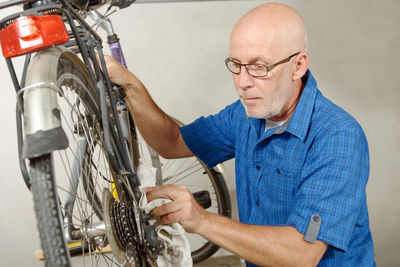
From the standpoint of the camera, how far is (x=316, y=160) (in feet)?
3.07

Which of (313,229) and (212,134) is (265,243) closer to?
(313,229)

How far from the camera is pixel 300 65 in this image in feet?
3.30

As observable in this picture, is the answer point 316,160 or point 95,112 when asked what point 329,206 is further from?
point 95,112

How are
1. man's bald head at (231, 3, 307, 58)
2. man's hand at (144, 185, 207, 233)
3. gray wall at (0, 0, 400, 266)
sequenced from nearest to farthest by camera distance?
man's hand at (144, 185, 207, 233) < man's bald head at (231, 3, 307, 58) < gray wall at (0, 0, 400, 266)

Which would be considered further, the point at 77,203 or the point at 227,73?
the point at 227,73

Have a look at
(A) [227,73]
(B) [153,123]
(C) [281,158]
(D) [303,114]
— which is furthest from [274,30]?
(A) [227,73]

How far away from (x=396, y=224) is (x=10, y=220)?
1.86 meters

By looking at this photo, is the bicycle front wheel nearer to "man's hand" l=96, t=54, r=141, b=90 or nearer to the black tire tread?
the black tire tread

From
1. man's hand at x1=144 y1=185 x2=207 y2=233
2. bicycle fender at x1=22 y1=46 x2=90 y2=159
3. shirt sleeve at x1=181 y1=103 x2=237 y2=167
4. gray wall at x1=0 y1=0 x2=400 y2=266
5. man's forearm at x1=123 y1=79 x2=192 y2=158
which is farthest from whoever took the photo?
gray wall at x1=0 y1=0 x2=400 y2=266

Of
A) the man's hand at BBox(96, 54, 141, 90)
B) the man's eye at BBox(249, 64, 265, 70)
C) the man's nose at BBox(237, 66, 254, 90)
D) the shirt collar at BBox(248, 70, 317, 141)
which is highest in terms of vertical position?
the man's hand at BBox(96, 54, 141, 90)

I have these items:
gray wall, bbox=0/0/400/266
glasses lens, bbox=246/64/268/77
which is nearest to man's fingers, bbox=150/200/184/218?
glasses lens, bbox=246/64/268/77

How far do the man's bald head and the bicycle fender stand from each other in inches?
19.6

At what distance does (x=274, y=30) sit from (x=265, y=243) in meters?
0.49

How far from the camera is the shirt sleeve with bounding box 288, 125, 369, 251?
0.87 metres
